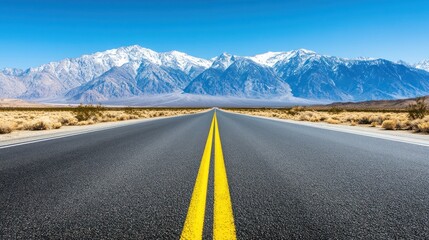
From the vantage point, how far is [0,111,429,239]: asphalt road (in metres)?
2.55

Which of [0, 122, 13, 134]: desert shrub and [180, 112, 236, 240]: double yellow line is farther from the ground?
[180, 112, 236, 240]: double yellow line

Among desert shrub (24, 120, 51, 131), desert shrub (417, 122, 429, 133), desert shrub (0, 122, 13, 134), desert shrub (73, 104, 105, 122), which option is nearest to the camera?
desert shrub (0, 122, 13, 134)

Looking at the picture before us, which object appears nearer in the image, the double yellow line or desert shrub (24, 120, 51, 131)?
the double yellow line

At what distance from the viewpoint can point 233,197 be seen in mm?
3447

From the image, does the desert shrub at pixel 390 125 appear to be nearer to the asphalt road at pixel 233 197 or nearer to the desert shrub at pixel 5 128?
the asphalt road at pixel 233 197

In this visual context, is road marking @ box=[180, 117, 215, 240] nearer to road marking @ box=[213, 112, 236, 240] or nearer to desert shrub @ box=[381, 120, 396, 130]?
road marking @ box=[213, 112, 236, 240]

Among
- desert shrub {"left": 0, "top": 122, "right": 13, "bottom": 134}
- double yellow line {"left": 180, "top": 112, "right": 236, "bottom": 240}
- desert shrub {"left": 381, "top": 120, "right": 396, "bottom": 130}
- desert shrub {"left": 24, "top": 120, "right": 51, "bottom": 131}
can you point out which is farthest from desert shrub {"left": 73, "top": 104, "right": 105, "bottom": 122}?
double yellow line {"left": 180, "top": 112, "right": 236, "bottom": 240}

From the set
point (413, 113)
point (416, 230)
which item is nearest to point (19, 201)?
point (416, 230)

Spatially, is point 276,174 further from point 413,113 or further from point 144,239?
point 413,113

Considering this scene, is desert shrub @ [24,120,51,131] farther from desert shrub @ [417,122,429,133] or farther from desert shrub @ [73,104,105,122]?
desert shrub @ [417,122,429,133]

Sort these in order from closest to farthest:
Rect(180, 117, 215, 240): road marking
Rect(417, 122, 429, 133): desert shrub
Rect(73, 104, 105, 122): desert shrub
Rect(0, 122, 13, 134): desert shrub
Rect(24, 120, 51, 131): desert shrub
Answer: Rect(180, 117, 215, 240): road marking, Rect(0, 122, 13, 134): desert shrub, Rect(417, 122, 429, 133): desert shrub, Rect(24, 120, 51, 131): desert shrub, Rect(73, 104, 105, 122): desert shrub

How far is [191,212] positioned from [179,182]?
1301 mm

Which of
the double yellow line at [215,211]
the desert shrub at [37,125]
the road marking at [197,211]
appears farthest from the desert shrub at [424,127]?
the desert shrub at [37,125]

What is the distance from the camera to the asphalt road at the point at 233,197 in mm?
2549
